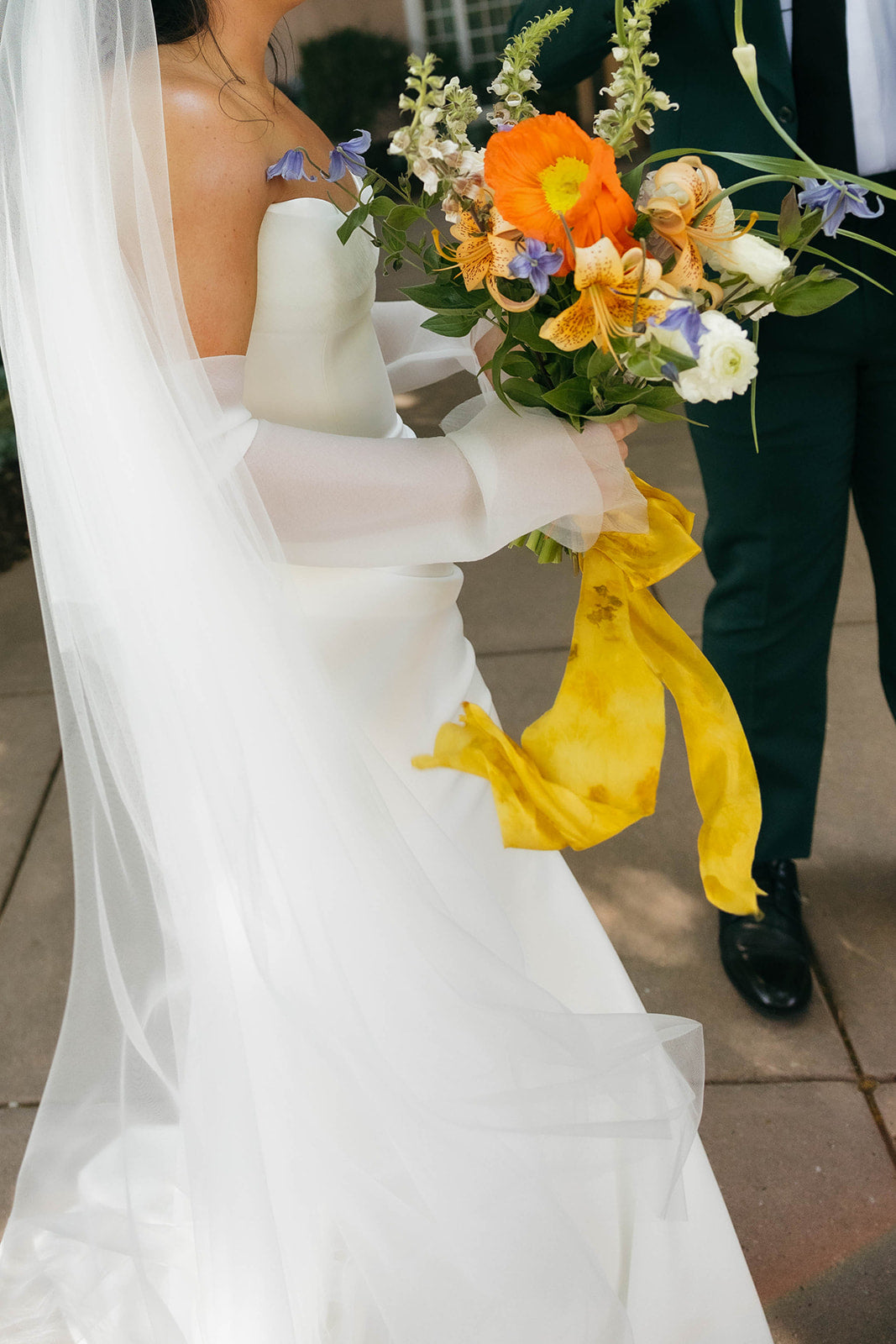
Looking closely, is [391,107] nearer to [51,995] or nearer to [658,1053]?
[51,995]

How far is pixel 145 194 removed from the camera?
4.14ft

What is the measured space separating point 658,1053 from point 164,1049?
692 mm

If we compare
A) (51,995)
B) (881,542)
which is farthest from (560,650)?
(51,995)

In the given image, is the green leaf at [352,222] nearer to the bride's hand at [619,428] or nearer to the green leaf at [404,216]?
the green leaf at [404,216]

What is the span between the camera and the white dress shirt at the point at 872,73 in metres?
1.77

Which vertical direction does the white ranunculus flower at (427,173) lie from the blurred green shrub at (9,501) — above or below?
above

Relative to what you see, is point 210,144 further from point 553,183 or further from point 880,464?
point 880,464

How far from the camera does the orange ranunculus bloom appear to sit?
1.17 m

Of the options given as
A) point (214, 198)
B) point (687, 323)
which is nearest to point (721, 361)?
point (687, 323)

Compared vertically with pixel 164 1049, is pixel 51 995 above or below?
below

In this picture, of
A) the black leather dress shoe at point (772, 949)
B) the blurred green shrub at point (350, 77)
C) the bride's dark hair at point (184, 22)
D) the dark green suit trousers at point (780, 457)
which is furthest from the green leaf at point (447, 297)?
the blurred green shrub at point (350, 77)

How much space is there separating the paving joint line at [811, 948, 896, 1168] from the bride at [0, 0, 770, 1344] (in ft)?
1.92

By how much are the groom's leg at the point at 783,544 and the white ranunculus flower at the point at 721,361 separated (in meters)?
0.95

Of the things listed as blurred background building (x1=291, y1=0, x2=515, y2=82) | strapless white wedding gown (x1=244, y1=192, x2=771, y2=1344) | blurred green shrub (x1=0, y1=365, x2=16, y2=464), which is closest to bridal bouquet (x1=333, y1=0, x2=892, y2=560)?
strapless white wedding gown (x1=244, y1=192, x2=771, y2=1344)
